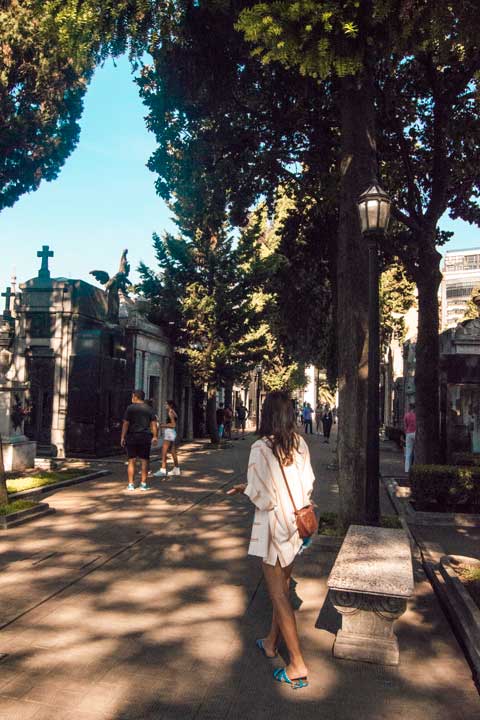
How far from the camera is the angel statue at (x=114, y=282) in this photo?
21.8 m

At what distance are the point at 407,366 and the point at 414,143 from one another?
16096 millimetres

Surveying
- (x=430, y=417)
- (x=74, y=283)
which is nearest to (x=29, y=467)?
(x=74, y=283)

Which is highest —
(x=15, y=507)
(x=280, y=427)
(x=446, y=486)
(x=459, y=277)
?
(x=459, y=277)

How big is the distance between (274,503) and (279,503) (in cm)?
4

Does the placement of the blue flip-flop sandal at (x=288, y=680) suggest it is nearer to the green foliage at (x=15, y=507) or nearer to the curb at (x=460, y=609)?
the curb at (x=460, y=609)

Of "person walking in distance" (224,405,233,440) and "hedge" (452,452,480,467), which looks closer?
"hedge" (452,452,480,467)

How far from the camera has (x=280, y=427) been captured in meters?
4.42

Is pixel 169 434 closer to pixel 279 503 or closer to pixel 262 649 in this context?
pixel 262 649

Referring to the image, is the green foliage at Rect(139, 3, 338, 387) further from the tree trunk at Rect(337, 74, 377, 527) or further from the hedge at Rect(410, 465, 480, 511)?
the hedge at Rect(410, 465, 480, 511)

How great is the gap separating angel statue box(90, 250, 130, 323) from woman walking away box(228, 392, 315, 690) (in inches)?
704

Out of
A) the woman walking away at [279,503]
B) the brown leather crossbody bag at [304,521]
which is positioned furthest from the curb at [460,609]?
the brown leather crossbody bag at [304,521]

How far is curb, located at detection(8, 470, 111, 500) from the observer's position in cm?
1087

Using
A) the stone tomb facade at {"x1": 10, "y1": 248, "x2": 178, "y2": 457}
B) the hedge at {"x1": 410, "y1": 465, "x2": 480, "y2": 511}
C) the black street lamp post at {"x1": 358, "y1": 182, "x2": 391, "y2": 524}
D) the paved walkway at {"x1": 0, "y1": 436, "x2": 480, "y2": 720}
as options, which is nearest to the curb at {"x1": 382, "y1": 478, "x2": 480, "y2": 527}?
the hedge at {"x1": 410, "y1": 465, "x2": 480, "y2": 511}

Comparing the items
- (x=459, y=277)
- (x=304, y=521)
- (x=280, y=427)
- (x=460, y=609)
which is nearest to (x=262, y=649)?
(x=304, y=521)
